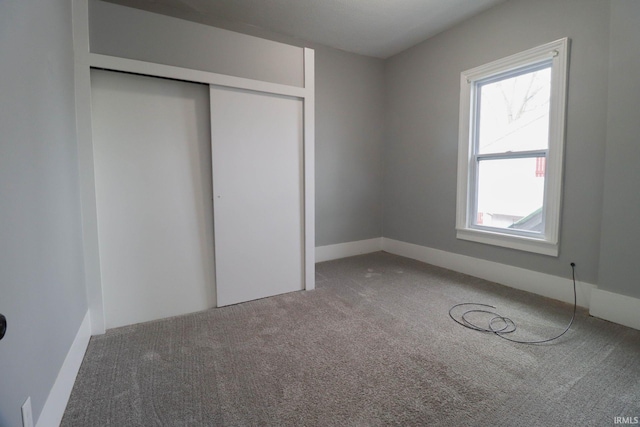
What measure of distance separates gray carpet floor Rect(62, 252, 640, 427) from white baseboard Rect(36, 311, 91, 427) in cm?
5

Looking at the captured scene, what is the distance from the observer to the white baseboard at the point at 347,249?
412 centimetres

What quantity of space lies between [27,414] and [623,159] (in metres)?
3.75

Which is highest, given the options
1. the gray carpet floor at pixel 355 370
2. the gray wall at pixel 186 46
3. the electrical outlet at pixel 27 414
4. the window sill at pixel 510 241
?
the gray wall at pixel 186 46

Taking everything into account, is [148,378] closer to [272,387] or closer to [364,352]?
[272,387]

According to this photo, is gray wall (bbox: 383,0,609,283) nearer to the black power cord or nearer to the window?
the window

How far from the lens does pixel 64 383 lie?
1461mm

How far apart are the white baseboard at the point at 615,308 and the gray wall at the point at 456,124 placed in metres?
0.19

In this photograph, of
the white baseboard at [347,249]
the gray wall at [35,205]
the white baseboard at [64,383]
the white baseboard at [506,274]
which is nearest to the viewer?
the gray wall at [35,205]

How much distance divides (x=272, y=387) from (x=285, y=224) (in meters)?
1.53

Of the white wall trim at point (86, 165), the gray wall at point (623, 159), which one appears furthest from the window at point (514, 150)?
the white wall trim at point (86, 165)

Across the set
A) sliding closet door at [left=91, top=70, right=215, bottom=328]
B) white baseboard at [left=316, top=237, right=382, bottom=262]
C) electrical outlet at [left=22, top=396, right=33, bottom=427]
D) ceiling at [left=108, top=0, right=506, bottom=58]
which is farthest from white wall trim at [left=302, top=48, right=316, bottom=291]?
electrical outlet at [left=22, top=396, right=33, bottom=427]

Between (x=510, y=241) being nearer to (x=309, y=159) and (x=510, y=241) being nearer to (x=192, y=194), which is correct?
(x=309, y=159)

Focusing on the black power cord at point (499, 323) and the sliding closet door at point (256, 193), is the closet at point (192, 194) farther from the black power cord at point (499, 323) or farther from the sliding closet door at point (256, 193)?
the black power cord at point (499, 323)

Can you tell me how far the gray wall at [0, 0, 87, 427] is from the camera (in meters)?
1.01
